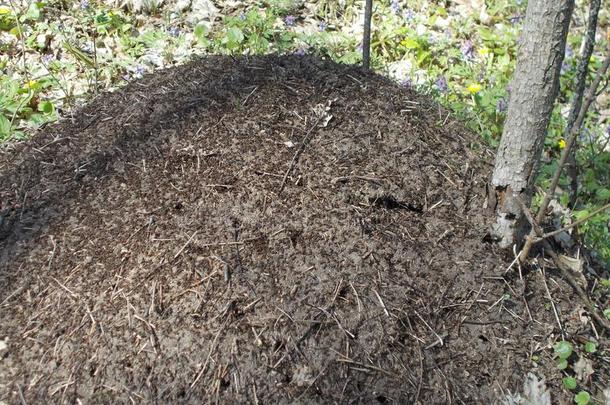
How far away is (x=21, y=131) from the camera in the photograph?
3617 millimetres

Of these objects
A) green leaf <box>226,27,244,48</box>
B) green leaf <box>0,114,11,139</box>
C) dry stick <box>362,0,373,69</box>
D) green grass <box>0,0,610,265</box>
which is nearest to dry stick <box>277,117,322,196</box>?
dry stick <box>362,0,373,69</box>

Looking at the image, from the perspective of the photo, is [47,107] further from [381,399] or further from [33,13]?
[381,399]

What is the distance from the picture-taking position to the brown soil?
2123 millimetres

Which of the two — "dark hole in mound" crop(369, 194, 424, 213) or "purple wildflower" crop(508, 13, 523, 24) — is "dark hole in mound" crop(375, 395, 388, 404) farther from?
"purple wildflower" crop(508, 13, 523, 24)

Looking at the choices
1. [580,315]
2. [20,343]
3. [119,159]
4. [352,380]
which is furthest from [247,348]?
[580,315]

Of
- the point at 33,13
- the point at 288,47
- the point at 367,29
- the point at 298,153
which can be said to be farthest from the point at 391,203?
the point at 33,13

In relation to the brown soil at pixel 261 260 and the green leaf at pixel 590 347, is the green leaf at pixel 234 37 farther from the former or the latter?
the green leaf at pixel 590 347

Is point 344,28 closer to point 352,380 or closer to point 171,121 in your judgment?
point 171,121

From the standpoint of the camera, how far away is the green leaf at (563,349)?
231 centimetres

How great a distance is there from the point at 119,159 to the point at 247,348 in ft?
3.95

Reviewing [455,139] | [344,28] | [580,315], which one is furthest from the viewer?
[344,28]

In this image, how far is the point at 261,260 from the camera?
232 centimetres

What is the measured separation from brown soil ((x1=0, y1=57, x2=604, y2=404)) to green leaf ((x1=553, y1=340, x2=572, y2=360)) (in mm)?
54

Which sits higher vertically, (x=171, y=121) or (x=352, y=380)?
(x=171, y=121)
